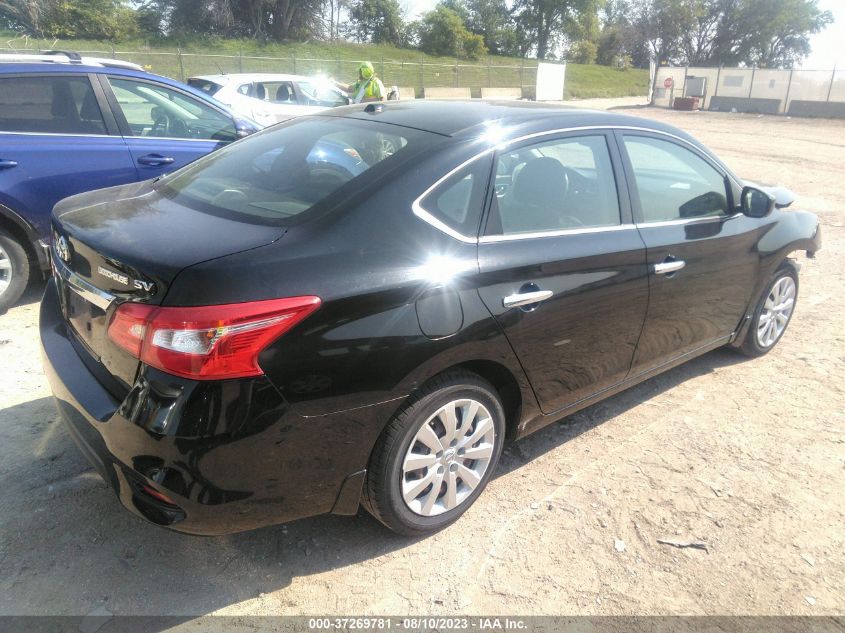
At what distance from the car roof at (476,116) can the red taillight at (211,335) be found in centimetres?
121

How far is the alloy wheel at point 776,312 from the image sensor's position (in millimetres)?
4391

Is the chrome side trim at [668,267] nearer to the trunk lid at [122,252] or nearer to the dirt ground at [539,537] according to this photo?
the dirt ground at [539,537]

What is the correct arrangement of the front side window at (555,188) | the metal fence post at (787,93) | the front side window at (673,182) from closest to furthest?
the front side window at (555,188)
the front side window at (673,182)
the metal fence post at (787,93)

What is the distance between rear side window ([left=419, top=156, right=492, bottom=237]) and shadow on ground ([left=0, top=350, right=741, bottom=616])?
132cm

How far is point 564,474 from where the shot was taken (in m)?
3.16

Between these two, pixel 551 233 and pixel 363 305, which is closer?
pixel 363 305

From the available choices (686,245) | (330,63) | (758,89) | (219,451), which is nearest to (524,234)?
(686,245)

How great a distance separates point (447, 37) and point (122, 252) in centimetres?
6498

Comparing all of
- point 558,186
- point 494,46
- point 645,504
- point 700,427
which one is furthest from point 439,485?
point 494,46

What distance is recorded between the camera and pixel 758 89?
35094 mm

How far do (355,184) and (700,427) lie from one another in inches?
96.9

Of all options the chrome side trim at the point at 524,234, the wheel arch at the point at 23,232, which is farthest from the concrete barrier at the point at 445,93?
the chrome side trim at the point at 524,234

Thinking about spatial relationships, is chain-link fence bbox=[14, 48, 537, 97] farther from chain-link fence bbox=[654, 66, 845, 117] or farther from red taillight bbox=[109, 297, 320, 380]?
red taillight bbox=[109, 297, 320, 380]

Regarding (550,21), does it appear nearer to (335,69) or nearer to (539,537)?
(335,69)
